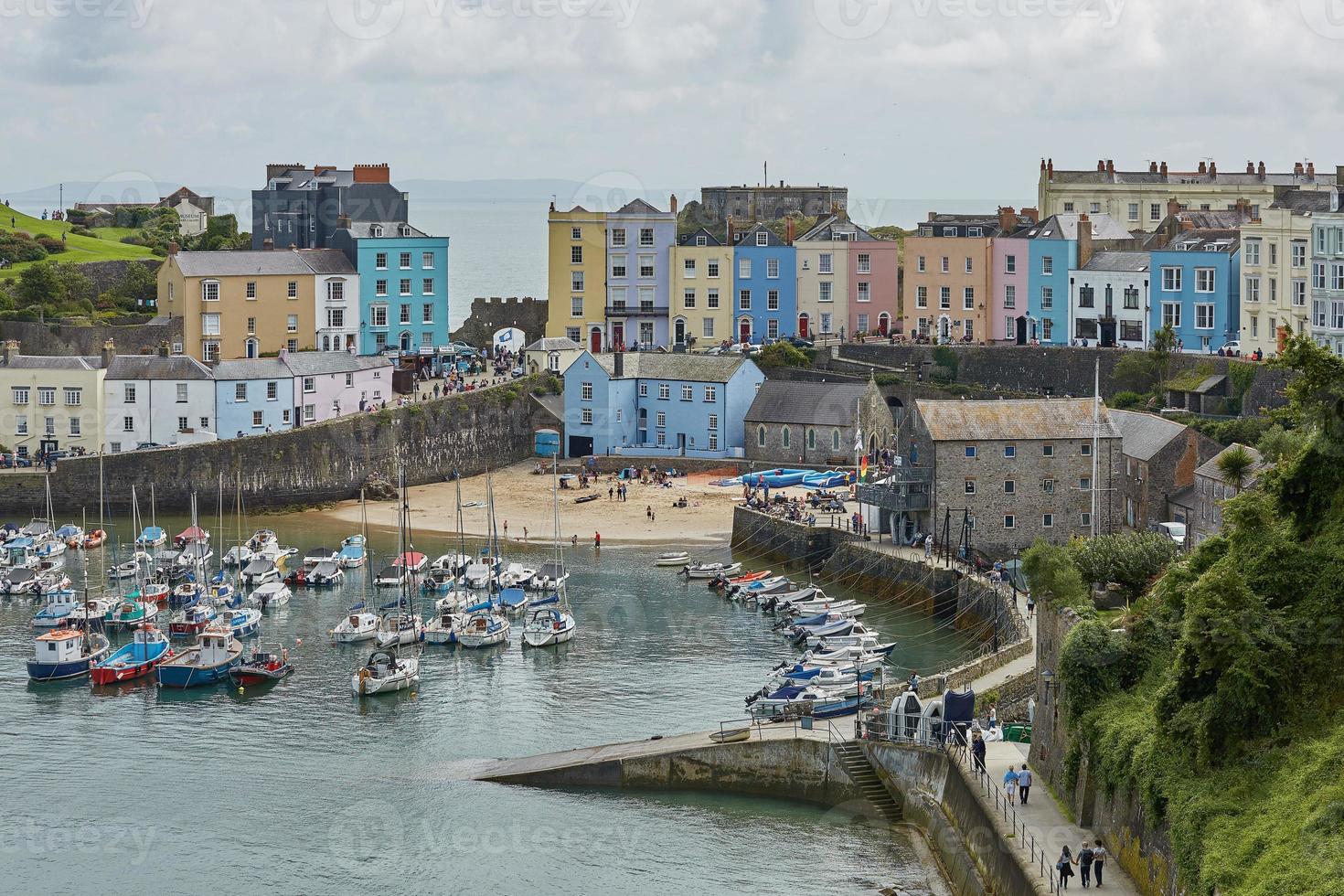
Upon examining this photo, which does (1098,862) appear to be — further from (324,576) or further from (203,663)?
(324,576)

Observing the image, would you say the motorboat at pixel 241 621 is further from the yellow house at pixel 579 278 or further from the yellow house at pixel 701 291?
the yellow house at pixel 701 291

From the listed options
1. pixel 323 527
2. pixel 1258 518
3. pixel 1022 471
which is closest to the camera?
pixel 1258 518

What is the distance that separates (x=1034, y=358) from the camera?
263 ft

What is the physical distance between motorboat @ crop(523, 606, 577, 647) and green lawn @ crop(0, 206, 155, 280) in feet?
165

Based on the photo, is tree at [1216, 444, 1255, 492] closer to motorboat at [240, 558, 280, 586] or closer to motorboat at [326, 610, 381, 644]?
motorboat at [326, 610, 381, 644]

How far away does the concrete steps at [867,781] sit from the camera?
125 feet

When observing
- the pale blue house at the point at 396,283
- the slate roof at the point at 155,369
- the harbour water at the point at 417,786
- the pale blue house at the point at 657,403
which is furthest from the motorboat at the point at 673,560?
the pale blue house at the point at 396,283

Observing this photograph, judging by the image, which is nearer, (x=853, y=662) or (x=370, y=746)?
(x=370, y=746)

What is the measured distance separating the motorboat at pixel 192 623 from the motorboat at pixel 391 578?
5949 mm

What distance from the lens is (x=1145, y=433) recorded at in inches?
2291

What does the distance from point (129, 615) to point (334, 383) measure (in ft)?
80.8

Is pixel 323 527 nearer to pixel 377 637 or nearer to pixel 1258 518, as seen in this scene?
pixel 377 637

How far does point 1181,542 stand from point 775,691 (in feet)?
39.6

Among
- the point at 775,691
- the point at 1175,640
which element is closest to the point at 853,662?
the point at 775,691
